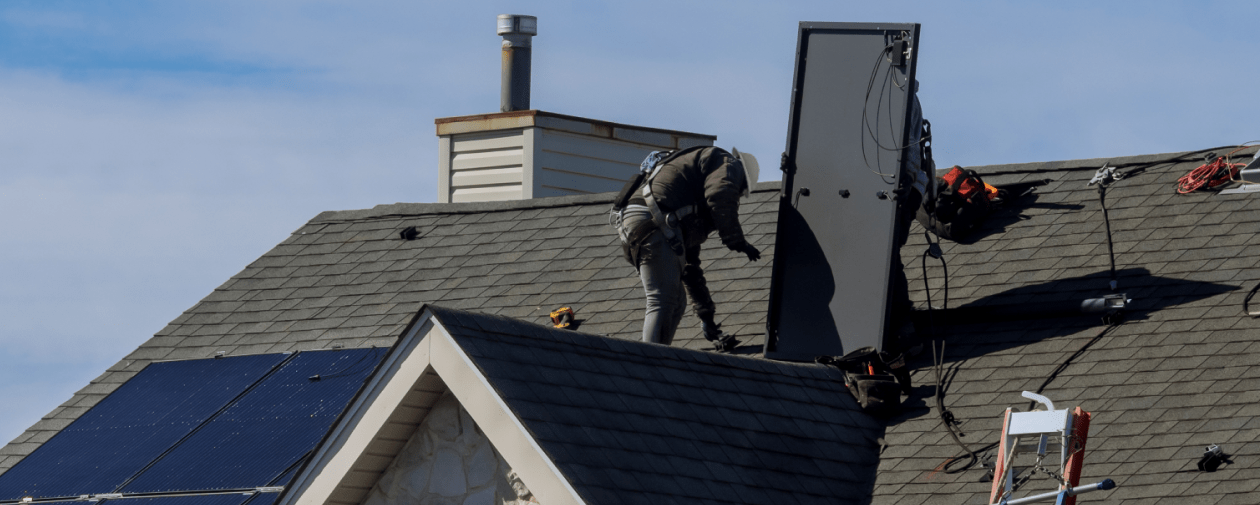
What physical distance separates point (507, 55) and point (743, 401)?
10647 mm

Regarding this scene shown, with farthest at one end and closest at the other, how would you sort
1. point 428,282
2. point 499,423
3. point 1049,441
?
point 428,282, point 499,423, point 1049,441

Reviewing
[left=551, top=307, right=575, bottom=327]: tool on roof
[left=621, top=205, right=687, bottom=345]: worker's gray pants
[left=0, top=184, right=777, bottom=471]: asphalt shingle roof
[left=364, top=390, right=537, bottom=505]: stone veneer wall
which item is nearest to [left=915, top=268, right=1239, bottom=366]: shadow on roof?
[left=0, top=184, right=777, bottom=471]: asphalt shingle roof

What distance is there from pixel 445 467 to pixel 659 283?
11.0ft

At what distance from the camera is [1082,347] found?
39.4 ft

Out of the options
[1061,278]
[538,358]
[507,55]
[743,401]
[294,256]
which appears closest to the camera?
[538,358]

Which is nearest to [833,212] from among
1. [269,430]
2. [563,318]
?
[563,318]

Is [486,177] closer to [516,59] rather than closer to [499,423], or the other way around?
[516,59]

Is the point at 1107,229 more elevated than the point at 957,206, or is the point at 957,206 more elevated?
the point at 957,206

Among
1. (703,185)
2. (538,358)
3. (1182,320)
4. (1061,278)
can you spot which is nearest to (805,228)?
(703,185)

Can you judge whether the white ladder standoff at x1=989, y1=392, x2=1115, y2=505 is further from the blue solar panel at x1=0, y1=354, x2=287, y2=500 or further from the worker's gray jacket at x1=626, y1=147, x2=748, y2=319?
the blue solar panel at x1=0, y1=354, x2=287, y2=500

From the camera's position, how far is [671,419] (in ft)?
34.3

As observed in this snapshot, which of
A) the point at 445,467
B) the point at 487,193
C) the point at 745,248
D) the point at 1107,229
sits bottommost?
the point at 445,467

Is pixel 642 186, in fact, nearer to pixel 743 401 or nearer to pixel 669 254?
pixel 669 254

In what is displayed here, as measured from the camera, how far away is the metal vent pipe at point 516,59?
2089cm
